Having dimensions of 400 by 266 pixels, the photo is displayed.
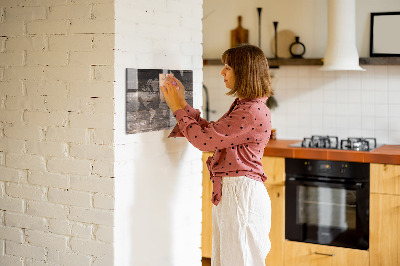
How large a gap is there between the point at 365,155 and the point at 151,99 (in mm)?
1789

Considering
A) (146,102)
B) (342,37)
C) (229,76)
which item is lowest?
(146,102)

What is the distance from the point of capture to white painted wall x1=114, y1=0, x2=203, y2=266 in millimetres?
2576

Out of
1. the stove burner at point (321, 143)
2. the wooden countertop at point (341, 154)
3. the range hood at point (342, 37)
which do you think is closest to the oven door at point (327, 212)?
the wooden countertop at point (341, 154)

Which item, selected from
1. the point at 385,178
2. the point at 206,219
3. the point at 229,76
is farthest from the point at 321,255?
the point at 229,76

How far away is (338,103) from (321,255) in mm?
1240

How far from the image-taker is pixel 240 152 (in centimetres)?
270

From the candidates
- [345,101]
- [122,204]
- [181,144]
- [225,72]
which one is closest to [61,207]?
[122,204]

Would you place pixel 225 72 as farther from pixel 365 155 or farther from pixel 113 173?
pixel 365 155

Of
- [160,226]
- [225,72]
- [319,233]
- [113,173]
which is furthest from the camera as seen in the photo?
[319,233]

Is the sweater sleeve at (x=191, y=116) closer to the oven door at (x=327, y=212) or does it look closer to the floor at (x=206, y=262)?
the oven door at (x=327, y=212)

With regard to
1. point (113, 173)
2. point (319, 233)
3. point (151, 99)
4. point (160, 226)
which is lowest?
point (319, 233)

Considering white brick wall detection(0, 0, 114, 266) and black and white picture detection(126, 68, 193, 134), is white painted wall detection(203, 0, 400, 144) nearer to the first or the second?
black and white picture detection(126, 68, 193, 134)

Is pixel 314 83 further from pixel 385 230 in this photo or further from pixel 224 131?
pixel 224 131

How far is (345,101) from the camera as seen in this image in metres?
4.61
